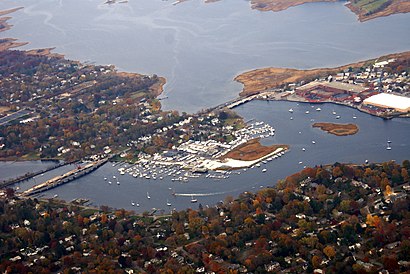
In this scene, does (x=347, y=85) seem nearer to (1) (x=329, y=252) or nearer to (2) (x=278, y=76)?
(2) (x=278, y=76)

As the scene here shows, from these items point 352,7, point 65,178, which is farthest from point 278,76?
point 352,7

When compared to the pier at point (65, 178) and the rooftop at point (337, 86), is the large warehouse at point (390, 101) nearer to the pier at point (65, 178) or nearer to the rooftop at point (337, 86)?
the rooftop at point (337, 86)

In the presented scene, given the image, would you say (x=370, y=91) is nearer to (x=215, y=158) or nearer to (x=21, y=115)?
(x=215, y=158)

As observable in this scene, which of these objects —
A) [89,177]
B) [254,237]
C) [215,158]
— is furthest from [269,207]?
[89,177]

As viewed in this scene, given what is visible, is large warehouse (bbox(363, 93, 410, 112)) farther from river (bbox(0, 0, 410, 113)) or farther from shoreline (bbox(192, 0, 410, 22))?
shoreline (bbox(192, 0, 410, 22))

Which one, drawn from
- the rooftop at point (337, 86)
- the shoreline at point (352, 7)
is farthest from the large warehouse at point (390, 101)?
the shoreline at point (352, 7)

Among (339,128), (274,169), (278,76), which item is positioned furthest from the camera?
(278,76)
